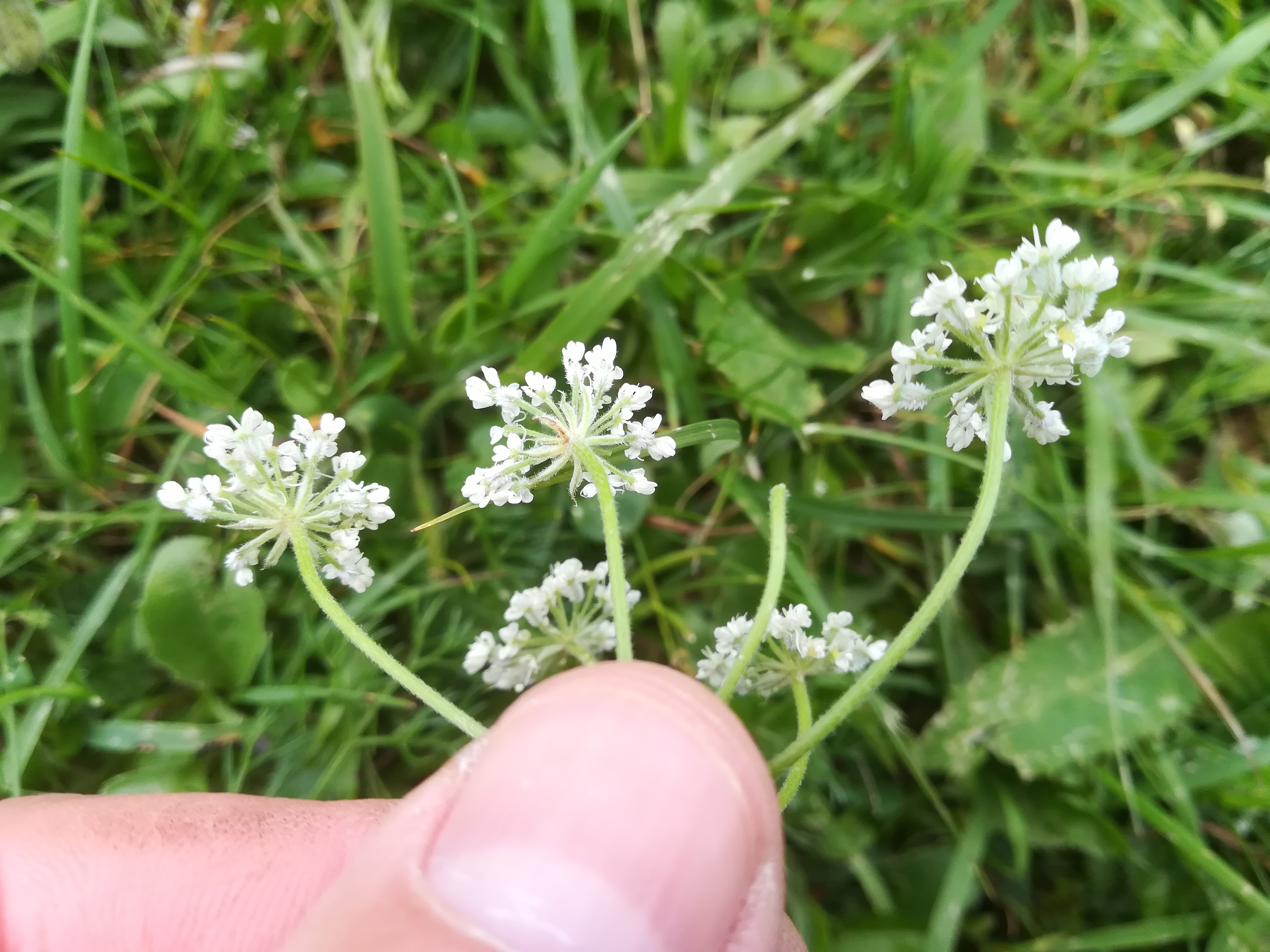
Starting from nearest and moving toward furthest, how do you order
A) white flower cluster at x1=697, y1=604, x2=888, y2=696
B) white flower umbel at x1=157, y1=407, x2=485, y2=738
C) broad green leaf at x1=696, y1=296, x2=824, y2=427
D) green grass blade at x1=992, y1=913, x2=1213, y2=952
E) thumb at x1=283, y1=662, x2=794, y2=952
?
thumb at x1=283, y1=662, x2=794, y2=952 → white flower umbel at x1=157, y1=407, x2=485, y2=738 → white flower cluster at x1=697, y1=604, x2=888, y2=696 → broad green leaf at x1=696, y1=296, x2=824, y2=427 → green grass blade at x1=992, y1=913, x2=1213, y2=952

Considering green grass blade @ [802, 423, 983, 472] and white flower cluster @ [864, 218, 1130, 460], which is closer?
white flower cluster @ [864, 218, 1130, 460]

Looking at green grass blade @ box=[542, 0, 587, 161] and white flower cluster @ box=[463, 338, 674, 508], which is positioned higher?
green grass blade @ box=[542, 0, 587, 161]

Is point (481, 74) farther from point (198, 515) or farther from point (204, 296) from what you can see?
point (198, 515)

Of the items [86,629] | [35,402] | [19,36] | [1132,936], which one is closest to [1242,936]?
[1132,936]

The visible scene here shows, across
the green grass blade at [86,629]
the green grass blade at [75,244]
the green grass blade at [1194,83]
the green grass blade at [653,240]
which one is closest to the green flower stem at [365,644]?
the green grass blade at [653,240]

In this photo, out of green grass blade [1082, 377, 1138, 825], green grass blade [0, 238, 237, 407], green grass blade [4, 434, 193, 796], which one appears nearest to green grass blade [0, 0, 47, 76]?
green grass blade [0, 238, 237, 407]

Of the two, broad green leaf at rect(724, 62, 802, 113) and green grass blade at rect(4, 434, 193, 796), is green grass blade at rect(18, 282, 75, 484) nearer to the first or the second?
green grass blade at rect(4, 434, 193, 796)

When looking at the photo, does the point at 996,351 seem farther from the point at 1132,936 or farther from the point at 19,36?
the point at 19,36
